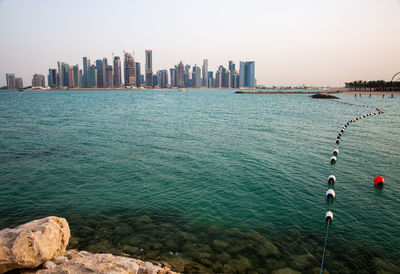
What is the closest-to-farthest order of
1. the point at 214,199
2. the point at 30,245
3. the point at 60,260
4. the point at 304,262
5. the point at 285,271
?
1. the point at 30,245
2. the point at 60,260
3. the point at 285,271
4. the point at 304,262
5. the point at 214,199

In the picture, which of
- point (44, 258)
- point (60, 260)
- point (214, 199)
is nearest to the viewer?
point (44, 258)

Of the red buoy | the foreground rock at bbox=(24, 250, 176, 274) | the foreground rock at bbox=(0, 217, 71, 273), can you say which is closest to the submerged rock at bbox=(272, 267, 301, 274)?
the foreground rock at bbox=(24, 250, 176, 274)

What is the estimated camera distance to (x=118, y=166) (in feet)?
69.5

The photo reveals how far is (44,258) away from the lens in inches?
307

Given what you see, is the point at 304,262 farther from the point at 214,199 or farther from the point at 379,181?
Result: the point at 379,181

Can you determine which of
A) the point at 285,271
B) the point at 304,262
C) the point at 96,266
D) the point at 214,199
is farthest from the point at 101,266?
the point at 214,199

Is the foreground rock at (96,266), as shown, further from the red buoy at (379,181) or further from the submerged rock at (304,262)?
the red buoy at (379,181)

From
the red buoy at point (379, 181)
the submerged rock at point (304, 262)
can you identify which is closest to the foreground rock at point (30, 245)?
the submerged rock at point (304, 262)

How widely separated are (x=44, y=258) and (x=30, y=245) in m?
0.59

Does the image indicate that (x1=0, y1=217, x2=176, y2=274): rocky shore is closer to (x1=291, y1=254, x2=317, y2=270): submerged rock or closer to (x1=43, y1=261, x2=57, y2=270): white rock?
(x1=43, y1=261, x2=57, y2=270): white rock

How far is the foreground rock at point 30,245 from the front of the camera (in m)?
7.36

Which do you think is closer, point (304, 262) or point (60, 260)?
point (60, 260)

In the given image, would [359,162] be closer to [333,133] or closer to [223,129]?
[333,133]

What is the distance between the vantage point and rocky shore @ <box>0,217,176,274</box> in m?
7.31
